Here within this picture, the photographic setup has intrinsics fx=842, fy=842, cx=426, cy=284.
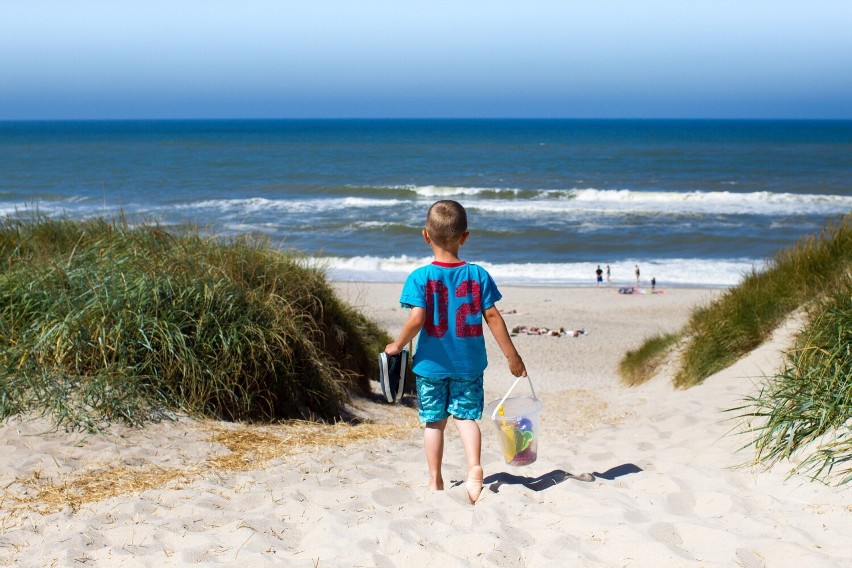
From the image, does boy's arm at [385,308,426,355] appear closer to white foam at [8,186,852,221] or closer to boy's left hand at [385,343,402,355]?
boy's left hand at [385,343,402,355]

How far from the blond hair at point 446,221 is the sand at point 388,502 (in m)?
1.28

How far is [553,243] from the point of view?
29734 mm

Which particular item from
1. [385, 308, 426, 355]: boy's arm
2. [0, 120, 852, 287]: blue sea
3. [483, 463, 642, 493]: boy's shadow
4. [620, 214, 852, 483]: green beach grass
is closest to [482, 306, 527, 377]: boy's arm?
[385, 308, 426, 355]: boy's arm

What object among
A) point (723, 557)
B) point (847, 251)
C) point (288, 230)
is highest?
point (847, 251)

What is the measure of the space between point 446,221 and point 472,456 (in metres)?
1.20

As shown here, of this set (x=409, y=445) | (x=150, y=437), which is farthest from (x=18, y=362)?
(x=409, y=445)

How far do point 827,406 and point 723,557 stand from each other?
1.61 m

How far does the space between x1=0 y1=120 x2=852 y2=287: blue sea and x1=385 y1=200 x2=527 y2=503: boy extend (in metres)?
5.06

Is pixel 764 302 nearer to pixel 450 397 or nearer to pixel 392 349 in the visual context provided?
pixel 450 397

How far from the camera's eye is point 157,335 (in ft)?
19.4

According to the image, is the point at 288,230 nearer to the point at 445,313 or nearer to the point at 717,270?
the point at 717,270

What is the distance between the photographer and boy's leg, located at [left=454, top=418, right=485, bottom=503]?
4164 mm

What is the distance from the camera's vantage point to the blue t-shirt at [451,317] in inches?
165

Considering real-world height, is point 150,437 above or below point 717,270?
above
